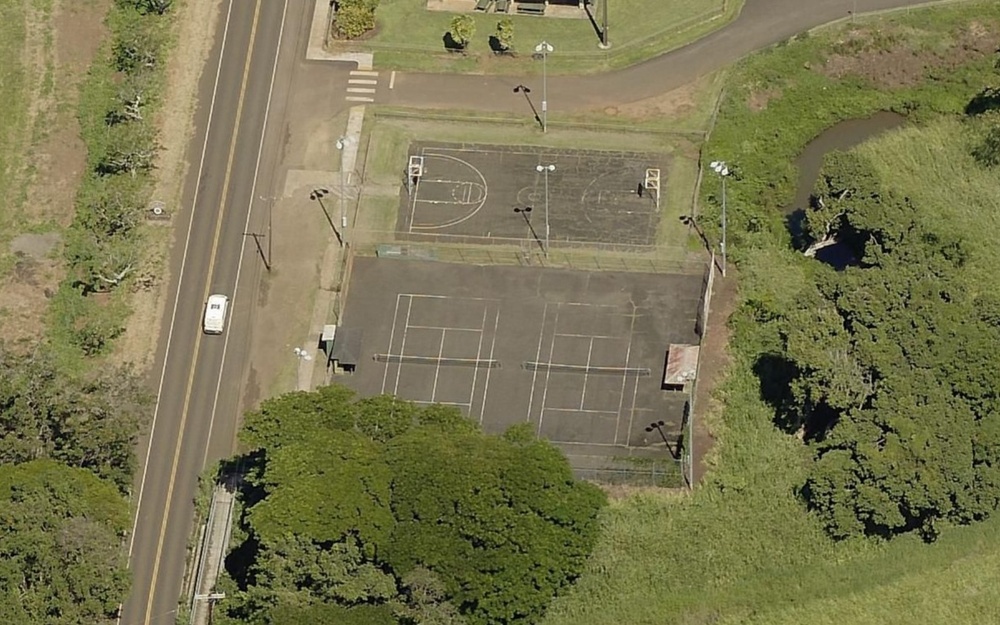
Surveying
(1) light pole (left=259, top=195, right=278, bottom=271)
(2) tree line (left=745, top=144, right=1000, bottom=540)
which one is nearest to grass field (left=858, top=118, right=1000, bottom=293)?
(2) tree line (left=745, top=144, right=1000, bottom=540)

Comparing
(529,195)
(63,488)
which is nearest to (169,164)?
(529,195)

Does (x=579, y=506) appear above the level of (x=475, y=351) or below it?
below

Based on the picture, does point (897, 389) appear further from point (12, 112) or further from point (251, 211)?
point (12, 112)

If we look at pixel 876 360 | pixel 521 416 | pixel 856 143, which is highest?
pixel 856 143

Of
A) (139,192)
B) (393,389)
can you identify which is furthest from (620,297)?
(139,192)

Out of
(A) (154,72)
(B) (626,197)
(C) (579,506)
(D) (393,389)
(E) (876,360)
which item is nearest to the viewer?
(C) (579,506)

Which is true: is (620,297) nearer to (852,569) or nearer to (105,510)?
(852,569)
